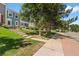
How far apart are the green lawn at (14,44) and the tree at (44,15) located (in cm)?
41

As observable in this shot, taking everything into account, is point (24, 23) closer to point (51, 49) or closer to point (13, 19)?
point (13, 19)

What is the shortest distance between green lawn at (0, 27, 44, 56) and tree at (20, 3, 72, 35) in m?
0.41

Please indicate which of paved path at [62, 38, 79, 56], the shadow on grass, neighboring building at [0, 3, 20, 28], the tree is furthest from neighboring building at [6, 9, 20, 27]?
paved path at [62, 38, 79, 56]

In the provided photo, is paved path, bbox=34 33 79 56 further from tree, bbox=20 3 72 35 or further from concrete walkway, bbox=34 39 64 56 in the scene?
tree, bbox=20 3 72 35

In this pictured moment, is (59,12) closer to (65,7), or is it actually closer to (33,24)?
(65,7)

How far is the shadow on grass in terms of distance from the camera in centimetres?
381

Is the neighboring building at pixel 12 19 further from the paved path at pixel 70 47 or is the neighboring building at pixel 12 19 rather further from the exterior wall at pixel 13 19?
the paved path at pixel 70 47

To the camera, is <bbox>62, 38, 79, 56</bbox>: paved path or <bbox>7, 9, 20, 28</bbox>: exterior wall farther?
<bbox>7, 9, 20, 28</bbox>: exterior wall

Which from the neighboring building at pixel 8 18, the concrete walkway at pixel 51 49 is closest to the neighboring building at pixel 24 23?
the neighboring building at pixel 8 18

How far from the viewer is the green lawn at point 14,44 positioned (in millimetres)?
3738

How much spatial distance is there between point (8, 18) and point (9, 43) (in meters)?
0.58

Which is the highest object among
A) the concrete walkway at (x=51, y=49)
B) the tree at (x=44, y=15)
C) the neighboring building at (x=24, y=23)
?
the tree at (x=44, y=15)

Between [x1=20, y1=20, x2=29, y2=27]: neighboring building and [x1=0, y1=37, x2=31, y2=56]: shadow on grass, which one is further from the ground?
[x1=20, y1=20, x2=29, y2=27]: neighboring building

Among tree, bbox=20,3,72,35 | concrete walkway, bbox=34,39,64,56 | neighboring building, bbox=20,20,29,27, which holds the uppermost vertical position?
tree, bbox=20,3,72,35
